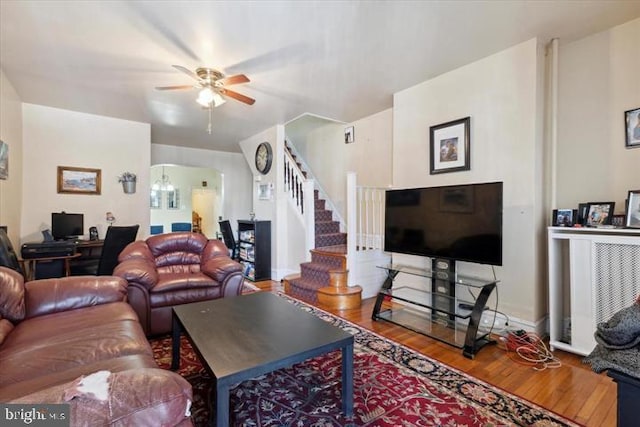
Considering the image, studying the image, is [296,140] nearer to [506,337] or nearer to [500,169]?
[500,169]

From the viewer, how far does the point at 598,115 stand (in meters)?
2.58

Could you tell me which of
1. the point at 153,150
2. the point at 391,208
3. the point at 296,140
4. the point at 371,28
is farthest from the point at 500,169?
the point at 153,150

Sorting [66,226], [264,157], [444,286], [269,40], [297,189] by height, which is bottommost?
[444,286]

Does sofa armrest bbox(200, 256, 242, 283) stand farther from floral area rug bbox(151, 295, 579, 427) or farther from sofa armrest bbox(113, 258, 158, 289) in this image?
floral area rug bbox(151, 295, 579, 427)

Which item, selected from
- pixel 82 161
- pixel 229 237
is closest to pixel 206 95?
pixel 82 161

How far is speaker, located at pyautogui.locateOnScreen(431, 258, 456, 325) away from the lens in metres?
2.81

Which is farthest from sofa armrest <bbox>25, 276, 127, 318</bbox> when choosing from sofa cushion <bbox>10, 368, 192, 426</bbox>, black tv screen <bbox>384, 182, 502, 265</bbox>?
black tv screen <bbox>384, 182, 502, 265</bbox>

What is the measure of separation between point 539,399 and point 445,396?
1.89ft

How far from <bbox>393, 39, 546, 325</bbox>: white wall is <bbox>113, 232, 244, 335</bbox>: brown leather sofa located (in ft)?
8.51

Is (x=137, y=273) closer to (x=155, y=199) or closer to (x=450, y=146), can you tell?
(x=450, y=146)

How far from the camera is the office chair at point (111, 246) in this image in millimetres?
3781

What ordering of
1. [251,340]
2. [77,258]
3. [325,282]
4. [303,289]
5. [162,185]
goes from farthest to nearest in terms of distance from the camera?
[162,185]
[77,258]
[303,289]
[325,282]
[251,340]

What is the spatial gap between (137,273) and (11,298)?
0.82m

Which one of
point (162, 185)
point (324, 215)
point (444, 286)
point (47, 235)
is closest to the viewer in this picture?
point (444, 286)
